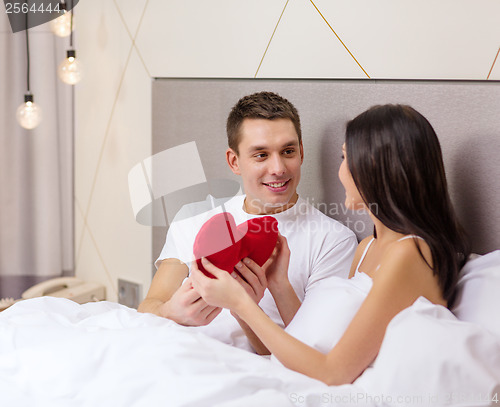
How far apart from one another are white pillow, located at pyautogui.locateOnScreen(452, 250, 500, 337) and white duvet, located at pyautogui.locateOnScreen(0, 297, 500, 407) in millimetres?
69

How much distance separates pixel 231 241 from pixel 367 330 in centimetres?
36

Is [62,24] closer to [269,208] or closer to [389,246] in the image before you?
[269,208]

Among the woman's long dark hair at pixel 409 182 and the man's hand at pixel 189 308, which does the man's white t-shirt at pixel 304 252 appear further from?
the woman's long dark hair at pixel 409 182

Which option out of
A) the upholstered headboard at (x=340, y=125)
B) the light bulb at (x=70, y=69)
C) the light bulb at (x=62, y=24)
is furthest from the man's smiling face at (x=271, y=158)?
the light bulb at (x=62, y=24)

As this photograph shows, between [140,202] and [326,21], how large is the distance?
0.98 m

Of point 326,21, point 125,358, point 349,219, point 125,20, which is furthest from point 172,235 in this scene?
point 125,20

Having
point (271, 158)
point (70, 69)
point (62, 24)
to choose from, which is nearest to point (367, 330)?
point (271, 158)

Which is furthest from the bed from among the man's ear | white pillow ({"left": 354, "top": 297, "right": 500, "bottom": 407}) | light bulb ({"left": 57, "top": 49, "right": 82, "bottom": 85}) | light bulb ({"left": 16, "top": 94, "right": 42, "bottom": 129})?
light bulb ({"left": 57, "top": 49, "right": 82, "bottom": 85})

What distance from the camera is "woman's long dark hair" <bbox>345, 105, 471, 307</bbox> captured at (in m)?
1.18

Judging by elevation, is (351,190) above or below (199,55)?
below

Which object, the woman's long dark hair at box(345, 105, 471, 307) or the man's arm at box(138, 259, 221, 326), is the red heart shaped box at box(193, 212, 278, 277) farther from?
the woman's long dark hair at box(345, 105, 471, 307)

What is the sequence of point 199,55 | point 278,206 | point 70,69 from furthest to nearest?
point 70,69 < point 199,55 < point 278,206

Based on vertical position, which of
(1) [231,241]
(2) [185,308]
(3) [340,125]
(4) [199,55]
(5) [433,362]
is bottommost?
(2) [185,308]

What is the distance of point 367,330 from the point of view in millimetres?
1104
